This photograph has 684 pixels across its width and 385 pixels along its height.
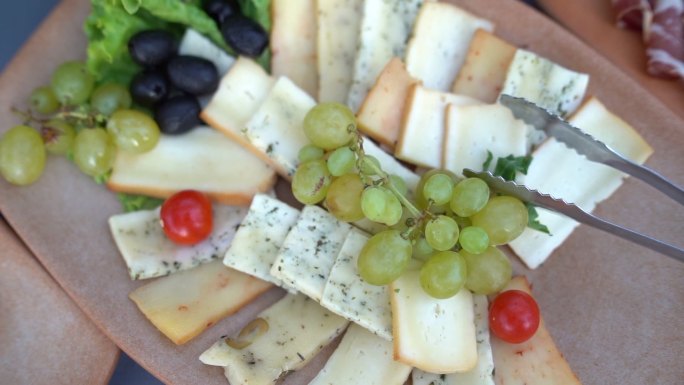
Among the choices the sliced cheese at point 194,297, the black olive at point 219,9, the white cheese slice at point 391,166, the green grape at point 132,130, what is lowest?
the sliced cheese at point 194,297

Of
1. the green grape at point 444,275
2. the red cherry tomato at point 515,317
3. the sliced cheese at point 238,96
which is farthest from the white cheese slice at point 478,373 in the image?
the sliced cheese at point 238,96

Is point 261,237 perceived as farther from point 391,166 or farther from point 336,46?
point 336,46

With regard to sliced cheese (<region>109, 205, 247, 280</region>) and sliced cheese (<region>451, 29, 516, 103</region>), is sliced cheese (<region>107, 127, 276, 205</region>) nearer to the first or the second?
sliced cheese (<region>109, 205, 247, 280</region>)

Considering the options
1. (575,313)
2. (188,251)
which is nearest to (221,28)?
(188,251)

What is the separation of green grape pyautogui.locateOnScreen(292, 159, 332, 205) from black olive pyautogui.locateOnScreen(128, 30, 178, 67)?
486 mm

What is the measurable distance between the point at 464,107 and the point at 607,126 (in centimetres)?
35

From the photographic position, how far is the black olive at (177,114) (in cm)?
151

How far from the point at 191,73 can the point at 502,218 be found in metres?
0.79

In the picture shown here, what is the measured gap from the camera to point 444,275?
4.02ft

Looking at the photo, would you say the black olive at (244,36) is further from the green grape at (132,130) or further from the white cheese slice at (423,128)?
the white cheese slice at (423,128)

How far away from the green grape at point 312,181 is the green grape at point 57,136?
0.59 m

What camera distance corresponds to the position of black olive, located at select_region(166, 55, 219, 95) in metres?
1.51

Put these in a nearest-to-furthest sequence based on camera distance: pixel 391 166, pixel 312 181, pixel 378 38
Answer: pixel 312 181 → pixel 391 166 → pixel 378 38

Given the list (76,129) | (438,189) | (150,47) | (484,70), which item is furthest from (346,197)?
(76,129)
